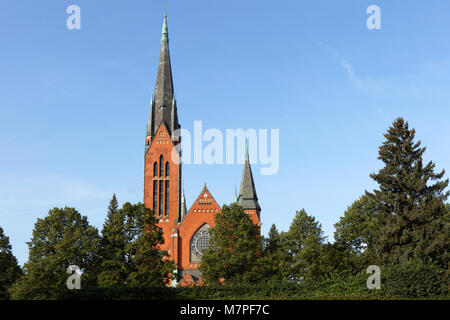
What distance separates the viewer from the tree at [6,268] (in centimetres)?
4874

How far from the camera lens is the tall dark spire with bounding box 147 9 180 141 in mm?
75562

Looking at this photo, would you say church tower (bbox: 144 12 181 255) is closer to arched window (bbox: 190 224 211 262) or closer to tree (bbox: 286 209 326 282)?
arched window (bbox: 190 224 211 262)

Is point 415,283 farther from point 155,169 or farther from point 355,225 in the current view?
point 155,169

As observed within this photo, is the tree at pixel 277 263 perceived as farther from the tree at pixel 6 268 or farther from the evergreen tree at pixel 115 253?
the tree at pixel 6 268

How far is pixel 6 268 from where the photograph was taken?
49969 mm

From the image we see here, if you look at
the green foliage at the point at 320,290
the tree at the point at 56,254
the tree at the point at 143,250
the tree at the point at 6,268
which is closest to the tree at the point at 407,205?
the green foliage at the point at 320,290

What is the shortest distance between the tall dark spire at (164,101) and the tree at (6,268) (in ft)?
94.5

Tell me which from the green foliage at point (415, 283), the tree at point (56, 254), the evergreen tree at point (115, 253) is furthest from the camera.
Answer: the evergreen tree at point (115, 253)

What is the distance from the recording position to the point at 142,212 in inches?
1810

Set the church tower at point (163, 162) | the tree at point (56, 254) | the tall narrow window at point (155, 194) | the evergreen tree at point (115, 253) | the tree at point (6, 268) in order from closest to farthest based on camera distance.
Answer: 1. the tree at point (56, 254)
2. the evergreen tree at point (115, 253)
3. the tree at point (6, 268)
4. the church tower at point (163, 162)
5. the tall narrow window at point (155, 194)

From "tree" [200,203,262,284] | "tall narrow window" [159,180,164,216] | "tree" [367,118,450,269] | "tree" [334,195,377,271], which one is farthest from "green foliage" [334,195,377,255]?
"tall narrow window" [159,180,164,216]

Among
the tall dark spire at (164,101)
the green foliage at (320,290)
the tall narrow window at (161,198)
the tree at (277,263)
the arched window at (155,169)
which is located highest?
the tall dark spire at (164,101)

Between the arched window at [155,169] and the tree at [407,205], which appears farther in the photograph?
the arched window at [155,169]

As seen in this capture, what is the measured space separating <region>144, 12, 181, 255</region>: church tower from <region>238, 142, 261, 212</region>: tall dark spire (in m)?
8.88
